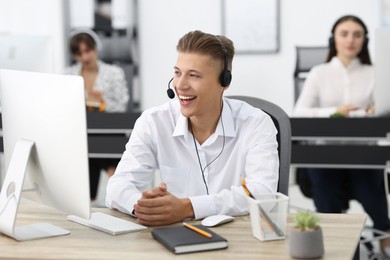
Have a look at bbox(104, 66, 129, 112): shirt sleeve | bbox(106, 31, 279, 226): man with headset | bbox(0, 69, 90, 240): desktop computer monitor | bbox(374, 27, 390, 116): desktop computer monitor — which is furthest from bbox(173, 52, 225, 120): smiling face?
bbox(104, 66, 129, 112): shirt sleeve

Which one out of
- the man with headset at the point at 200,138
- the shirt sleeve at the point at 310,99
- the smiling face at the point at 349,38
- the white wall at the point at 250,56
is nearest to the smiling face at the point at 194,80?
the man with headset at the point at 200,138

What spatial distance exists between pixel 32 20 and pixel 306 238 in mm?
5834

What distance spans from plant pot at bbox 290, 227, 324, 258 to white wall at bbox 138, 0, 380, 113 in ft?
15.6

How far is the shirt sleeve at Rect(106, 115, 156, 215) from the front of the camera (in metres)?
2.01

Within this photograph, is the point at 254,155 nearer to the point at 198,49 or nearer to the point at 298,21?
the point at 198,49

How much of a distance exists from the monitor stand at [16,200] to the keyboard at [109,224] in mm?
80

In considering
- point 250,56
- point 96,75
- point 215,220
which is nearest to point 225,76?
point 215,220

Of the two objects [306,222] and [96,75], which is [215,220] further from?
[96,75]

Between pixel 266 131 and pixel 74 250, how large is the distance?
0.79 meters

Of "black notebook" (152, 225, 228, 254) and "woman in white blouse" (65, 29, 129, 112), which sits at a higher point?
"woman in white blouse" (65, 29, 129, 112)

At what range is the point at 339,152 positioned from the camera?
138 inches

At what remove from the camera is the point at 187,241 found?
1.59 meters

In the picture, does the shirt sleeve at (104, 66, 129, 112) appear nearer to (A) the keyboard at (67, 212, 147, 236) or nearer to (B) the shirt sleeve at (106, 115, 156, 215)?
(B) the shirt sleeve at (106, 115, 156, 215)

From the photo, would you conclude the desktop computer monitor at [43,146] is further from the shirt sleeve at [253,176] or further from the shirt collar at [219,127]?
the shirt collar at [219,127]
